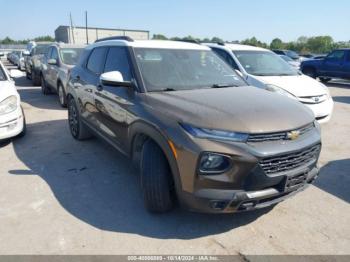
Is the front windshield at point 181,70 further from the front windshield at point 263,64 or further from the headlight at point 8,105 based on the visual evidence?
the front windshield at point 263,64

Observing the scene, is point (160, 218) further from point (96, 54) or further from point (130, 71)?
point (96, 54)

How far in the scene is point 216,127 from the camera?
9.06 feet

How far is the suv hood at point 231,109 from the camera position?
111 inches

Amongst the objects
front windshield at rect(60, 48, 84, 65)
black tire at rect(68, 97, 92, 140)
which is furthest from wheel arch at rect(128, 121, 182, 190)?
front windshield at rect(60, 48, 84, 65)

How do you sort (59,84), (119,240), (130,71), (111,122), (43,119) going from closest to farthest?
1. (119,240)
2. (130,71)
3. (111,122)
4. (43,119)
5. (59,84)

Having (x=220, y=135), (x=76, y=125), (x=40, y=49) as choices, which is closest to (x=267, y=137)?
(x=220, y=135)

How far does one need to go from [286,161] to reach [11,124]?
15.3 feet

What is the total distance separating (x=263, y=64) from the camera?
7504mm

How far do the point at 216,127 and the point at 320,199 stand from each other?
75.0 inches

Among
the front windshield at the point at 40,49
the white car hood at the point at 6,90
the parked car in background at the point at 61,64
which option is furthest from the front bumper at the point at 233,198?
the front windshield at the point at 40,49

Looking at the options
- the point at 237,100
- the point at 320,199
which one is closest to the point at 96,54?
the point at 237,100

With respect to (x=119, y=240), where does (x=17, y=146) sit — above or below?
below

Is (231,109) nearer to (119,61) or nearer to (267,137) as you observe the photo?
(267,137)

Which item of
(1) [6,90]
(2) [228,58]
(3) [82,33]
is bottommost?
(3) [82,33]
